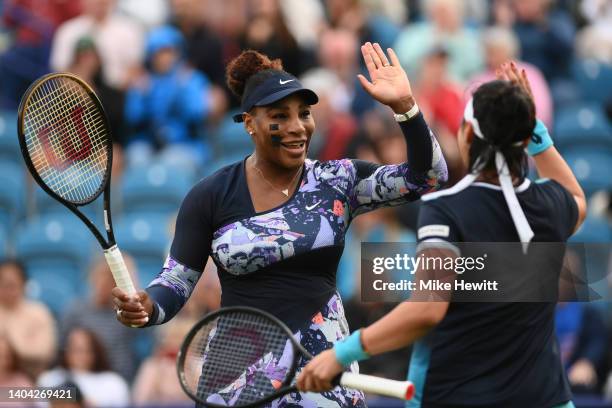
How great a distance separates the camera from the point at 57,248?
31.6 ft

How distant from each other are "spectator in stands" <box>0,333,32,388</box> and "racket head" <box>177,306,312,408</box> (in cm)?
360

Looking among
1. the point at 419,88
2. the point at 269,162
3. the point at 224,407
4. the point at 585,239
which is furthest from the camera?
the point at 419,88

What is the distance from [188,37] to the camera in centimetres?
1084

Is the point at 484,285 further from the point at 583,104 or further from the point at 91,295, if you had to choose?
the point at 583,104

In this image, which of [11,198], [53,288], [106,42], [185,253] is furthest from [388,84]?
[106,42]

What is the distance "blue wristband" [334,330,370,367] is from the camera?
3.99 metres

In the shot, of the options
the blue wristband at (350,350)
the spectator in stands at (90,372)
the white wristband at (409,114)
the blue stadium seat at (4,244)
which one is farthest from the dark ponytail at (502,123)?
→ the blue stadium seat at (4,244)

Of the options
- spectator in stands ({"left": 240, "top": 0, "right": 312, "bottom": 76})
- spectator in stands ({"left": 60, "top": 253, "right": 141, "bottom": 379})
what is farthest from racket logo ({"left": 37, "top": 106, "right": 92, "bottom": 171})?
spectator in stands ({"left": 240, "top": 0, "right": 312, "bottom": 76})

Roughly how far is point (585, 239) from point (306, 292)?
4.27 metres

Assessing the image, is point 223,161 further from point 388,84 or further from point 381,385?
point 381,385

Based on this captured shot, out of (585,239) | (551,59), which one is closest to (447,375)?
(585,239)

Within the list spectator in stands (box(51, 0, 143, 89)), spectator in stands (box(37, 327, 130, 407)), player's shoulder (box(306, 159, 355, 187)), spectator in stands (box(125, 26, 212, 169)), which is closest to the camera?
player's shoulder (box(306, 159, 355, 187))

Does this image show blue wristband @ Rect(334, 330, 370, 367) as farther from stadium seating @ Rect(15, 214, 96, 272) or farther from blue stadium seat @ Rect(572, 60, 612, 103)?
blue stadium seat @ Rect(572, 60, 612, 103)

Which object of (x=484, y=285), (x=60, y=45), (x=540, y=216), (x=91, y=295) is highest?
(x=60, y=45)
